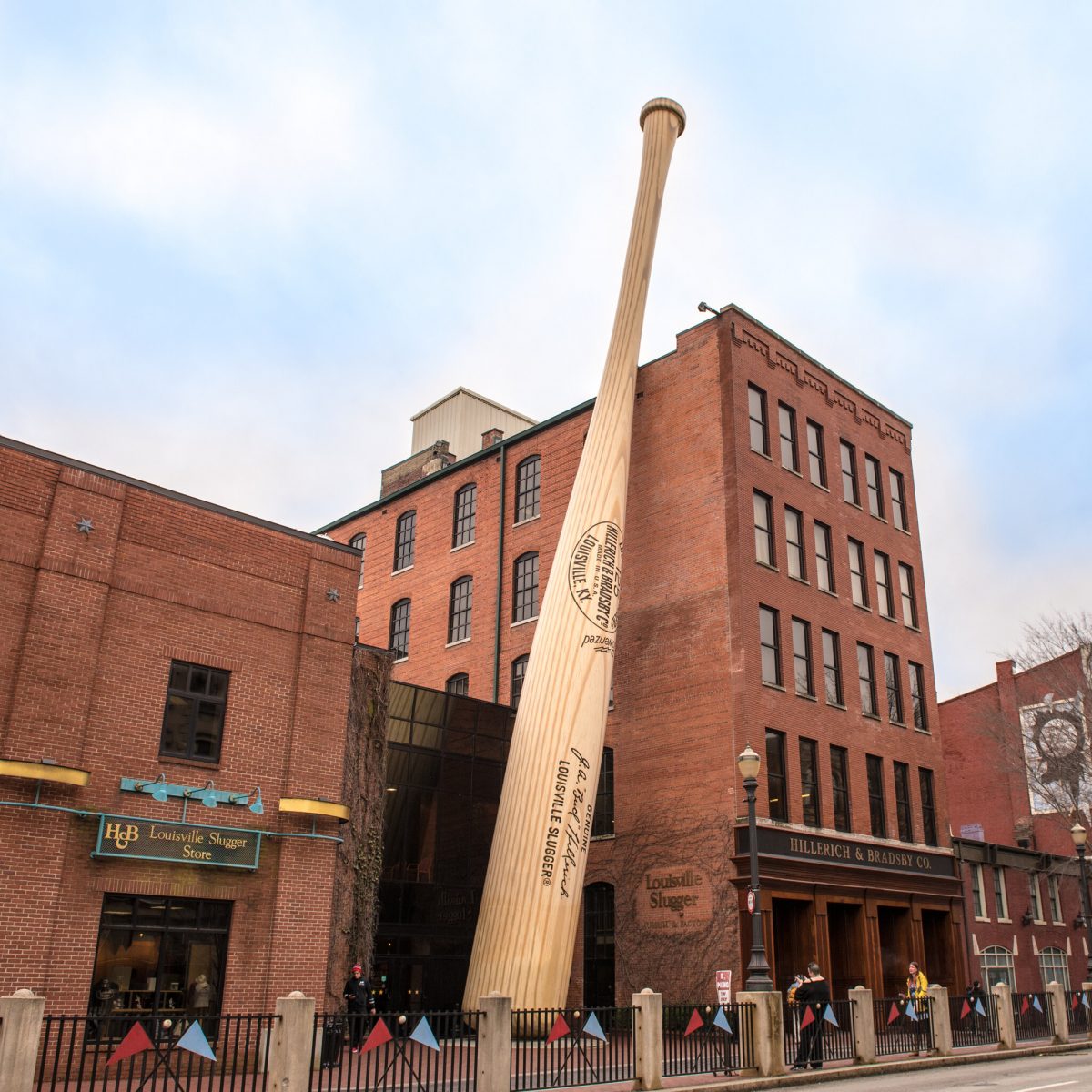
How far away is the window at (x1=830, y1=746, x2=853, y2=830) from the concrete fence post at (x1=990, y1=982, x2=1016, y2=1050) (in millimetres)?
5944

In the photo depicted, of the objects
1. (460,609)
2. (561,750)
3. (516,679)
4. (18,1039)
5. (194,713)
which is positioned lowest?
(18,1039)

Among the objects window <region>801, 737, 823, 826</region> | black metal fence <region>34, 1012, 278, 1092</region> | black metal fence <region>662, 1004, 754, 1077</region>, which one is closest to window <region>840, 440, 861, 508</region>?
window <region>801, 737, 823, 826</region>

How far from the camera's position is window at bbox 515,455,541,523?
35.1m

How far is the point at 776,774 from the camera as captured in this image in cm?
2706

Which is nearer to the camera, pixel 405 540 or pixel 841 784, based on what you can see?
pixel 841 784

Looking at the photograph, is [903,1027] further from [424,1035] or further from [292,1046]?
[292,1046]

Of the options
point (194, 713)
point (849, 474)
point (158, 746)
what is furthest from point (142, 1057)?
point (849, 474)

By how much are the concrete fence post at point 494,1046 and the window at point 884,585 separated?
72.6 feet

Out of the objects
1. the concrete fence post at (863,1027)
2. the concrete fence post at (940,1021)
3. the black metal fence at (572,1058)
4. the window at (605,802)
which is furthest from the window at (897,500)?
the black metal fence at (572,1058)

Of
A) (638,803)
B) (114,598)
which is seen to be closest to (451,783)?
(638,803)

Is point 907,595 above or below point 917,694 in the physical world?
above

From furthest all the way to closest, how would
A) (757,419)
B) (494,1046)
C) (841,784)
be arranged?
(757,419)
(841,784)
(494,1046)

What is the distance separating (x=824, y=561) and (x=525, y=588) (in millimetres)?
9071

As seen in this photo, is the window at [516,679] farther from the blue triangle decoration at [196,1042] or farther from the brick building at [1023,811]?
the blue triangle decoration at [196,1042]
